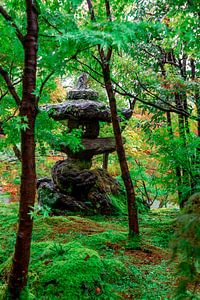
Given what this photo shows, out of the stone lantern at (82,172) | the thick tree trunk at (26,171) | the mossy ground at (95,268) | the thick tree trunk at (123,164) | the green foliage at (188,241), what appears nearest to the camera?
the green foliage at (188,241)

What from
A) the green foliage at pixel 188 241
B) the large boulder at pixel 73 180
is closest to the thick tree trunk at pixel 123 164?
the large boulder at pixel 73 180

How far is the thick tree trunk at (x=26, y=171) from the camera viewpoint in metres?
2.51

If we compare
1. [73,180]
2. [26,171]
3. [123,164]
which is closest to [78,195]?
[73,180]

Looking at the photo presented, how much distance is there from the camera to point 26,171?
2.54 m

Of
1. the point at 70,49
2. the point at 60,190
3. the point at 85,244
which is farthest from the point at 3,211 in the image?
the point at 70,49

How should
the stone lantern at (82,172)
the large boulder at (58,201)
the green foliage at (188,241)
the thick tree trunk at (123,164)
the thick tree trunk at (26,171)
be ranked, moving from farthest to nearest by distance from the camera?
the stone lantern at (82,172), the large boulder at (58,201), the thick tree trunk at (123,164), the thick tree trunk at (26,171), the green foliage at (188,241)

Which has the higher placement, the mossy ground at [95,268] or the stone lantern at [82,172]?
the stone lantern at [82,172]

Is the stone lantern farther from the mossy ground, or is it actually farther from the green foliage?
the green foliage

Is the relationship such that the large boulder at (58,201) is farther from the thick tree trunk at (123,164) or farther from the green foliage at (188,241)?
the green foliage at (188,241)

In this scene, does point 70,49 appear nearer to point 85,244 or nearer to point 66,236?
point 85,244

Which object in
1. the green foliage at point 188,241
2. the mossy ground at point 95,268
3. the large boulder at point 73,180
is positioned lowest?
the mossy ground at point 95,268

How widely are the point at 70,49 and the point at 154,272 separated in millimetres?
2897

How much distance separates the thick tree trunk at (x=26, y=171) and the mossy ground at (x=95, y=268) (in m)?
0.15

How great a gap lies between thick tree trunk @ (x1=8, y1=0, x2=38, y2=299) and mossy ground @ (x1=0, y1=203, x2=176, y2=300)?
0.15 metres
